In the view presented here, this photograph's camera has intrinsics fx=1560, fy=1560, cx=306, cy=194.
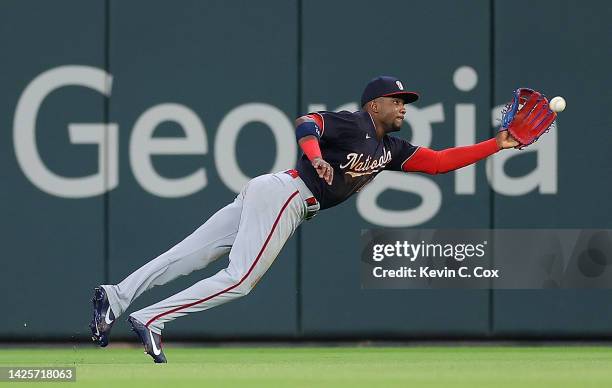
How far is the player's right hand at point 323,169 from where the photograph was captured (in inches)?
299

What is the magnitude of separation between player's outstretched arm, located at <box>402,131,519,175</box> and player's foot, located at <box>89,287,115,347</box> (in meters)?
1.82

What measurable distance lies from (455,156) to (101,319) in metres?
2.15

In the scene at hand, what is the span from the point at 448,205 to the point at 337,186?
7.80 ft

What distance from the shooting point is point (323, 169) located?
764 cm

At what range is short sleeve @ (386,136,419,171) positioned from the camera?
8648 millimetres

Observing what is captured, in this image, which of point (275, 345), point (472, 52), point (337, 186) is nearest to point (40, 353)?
point (275, 345)

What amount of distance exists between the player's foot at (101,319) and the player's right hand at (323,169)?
4.73 feet

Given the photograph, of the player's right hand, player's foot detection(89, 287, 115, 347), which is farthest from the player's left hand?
player's foot detection(89, 287, 115, 347)

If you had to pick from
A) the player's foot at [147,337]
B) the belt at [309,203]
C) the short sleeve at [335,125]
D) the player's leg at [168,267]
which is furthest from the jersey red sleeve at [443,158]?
the player's foot at [147,337]

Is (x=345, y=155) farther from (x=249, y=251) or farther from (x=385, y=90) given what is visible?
(x=249, y=251)
